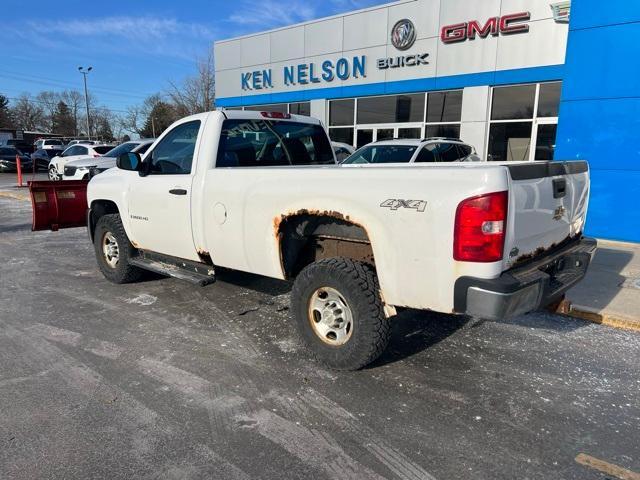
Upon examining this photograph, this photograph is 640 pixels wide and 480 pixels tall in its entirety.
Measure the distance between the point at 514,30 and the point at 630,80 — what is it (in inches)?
194

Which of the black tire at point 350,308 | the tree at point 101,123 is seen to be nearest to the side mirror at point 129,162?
the black tire at point 350,308

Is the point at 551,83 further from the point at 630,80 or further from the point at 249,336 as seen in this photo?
the point at 249,336

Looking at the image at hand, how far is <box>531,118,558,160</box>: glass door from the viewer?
40.9 feet

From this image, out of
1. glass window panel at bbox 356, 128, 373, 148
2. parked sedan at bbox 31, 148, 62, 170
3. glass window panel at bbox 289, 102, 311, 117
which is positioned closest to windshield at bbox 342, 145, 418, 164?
glass window panel at bbox 356, 128, 373, 148

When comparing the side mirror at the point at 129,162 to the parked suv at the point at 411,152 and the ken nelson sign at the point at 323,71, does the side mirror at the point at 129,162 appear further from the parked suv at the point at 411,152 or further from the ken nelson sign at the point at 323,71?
the ken nelson sign at the point at 323,71

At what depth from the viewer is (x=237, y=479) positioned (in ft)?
8.50

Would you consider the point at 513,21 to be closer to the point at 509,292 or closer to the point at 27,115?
the point at 509,292

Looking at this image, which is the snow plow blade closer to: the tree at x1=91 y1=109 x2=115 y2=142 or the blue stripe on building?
the blue stripe on building

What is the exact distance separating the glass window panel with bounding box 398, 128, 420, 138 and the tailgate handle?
40.0ft

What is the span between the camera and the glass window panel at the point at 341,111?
1744 centimetres

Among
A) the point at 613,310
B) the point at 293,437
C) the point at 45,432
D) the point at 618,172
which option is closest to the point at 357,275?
the point at 293,437

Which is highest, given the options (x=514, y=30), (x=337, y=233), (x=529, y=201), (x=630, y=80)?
(x=514, y=30)

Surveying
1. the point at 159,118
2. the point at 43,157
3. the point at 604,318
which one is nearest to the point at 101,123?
the point at 159,118

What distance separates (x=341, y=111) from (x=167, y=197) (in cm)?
1357
